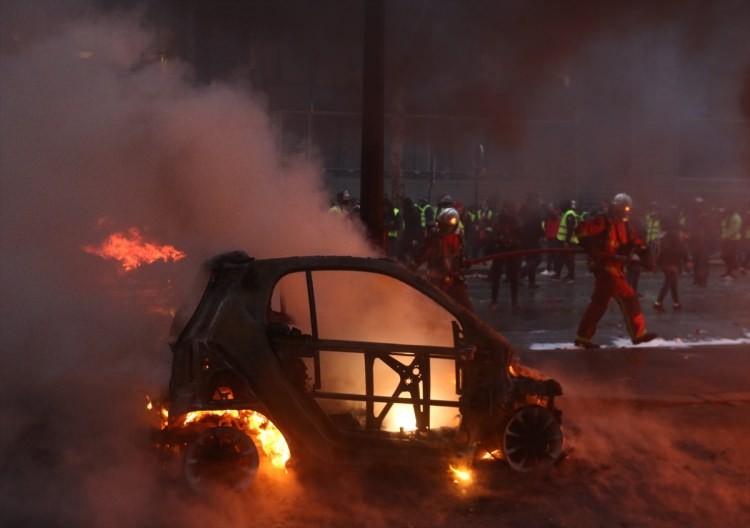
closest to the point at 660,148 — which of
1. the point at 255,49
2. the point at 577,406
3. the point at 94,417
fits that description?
the point at 255,49

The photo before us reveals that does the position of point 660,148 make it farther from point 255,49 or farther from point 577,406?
point 577,406

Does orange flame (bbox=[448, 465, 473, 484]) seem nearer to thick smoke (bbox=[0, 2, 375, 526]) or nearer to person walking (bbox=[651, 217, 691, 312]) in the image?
thick smoke (bbox=[0, 2, 375, 526])

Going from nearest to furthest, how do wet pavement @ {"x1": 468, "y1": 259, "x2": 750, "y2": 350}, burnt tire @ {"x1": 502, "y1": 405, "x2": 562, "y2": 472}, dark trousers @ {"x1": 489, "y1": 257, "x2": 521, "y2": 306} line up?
burnt tire @ {"x1": 502, "y1": 405, "x2": 562, "y2": 472}, wet pavement @ {"x1": 468, "y1": 259, "x2": 750, "y2": 350}, dark trousers @ {"x1": 489, "y1": 257, "x2": 521, "y2": 306}

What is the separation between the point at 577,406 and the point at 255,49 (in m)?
7.30

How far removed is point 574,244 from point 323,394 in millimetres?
11222

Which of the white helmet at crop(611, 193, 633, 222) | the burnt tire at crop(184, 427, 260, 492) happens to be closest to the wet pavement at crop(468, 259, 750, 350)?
the white helmet at crop(611, 193, 633, 222)

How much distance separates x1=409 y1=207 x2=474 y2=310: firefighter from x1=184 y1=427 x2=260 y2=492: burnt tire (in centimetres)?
376

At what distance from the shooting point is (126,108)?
244 inches

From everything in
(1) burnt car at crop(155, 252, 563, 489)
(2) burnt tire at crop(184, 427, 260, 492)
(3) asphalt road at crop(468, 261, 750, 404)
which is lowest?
(3) asphalt road at crop(468, 261, 750, 404)

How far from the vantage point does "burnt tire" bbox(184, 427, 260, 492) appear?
12.8ft

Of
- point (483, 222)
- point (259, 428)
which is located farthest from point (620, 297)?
point (483, 222)

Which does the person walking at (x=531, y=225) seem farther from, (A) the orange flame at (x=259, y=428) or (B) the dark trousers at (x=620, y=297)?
(A) the orange flame at (x=259, y=428)

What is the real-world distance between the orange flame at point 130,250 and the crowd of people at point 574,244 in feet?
4.66

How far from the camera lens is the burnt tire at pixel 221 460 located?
391cm
